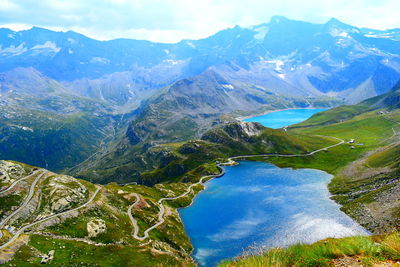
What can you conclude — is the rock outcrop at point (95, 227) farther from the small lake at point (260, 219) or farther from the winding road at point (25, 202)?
the small lake at point (260, 219)

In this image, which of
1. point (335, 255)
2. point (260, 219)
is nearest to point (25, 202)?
point (260, 219)

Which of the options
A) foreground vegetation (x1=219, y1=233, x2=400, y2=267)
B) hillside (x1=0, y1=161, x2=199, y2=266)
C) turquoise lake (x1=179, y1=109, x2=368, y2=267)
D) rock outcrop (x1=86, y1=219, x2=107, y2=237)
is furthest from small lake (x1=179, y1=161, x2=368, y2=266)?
foreground vegetation (x1=219, y1=233, x2=400, y2=267)

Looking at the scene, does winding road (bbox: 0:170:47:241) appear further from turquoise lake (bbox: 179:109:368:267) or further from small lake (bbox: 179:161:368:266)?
small lake (bbox: 179:161:368:266)

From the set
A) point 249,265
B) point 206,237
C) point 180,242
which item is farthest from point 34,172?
point 249,265

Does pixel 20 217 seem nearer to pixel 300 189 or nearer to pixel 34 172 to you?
pixel 34 172

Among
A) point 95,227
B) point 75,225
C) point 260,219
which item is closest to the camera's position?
point 75,225

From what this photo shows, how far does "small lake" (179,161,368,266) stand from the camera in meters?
118

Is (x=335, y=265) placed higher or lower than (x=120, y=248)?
higher

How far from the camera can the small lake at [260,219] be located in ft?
387

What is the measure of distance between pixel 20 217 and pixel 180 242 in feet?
211

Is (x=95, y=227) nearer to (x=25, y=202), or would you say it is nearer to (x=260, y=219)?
(x=25, y=202)

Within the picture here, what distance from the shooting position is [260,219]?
462 feet

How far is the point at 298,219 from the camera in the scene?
136m

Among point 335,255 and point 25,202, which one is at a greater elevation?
point 335,255
